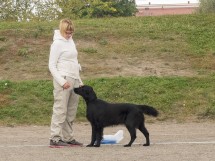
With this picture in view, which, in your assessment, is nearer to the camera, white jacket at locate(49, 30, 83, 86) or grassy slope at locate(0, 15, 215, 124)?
white jacket at locate(49, 30, 83, 86)

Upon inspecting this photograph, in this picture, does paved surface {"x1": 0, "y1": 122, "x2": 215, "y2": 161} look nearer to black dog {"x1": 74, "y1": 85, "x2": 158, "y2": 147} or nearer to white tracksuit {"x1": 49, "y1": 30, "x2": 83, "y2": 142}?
black dog {"x1": 74, "y1": 85, "x2": 158, "y2": 147}

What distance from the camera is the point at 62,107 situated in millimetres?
11406

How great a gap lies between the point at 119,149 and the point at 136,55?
13.1 meters

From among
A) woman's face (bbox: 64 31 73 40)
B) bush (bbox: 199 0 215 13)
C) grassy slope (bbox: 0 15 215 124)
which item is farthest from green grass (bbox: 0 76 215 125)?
bush (bbox: 199 0 215 13)

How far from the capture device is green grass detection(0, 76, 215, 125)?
18.1 meters

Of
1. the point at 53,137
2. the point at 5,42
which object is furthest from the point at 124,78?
the point at 53,137

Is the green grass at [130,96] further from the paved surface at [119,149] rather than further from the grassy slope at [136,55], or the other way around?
the paved surface at [119,149]

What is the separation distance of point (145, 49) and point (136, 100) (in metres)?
5.42

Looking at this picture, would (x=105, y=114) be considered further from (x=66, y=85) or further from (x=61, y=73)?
(x=61, y=73)

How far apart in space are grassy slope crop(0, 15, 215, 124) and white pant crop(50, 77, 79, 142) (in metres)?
6.12

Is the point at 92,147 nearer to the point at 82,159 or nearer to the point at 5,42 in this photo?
the point at 82,159

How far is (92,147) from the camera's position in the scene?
11.3m

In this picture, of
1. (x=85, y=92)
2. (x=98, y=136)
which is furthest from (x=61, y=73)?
(x=98, y=136)

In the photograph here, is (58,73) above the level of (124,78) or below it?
above
